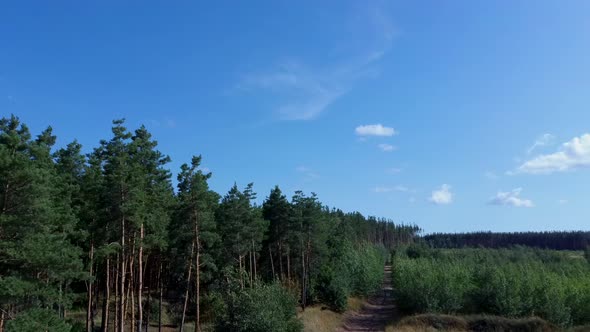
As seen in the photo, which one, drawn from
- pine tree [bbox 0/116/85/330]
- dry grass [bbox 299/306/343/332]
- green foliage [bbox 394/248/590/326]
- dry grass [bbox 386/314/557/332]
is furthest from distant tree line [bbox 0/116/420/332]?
dry grass [bbox 386/314/557/332]

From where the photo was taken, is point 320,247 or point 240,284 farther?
point 320,247

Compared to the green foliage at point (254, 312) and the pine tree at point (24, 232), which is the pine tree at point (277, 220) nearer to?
the green foliage at point (254, 312)

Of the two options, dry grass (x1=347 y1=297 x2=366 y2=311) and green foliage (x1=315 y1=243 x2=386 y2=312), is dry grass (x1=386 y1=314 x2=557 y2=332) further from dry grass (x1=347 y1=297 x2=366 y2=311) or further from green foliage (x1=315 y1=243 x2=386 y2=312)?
dry grass (x1=347 y1=297 x2=366 y2=311)

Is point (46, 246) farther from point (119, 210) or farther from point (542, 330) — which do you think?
point (542, 330)

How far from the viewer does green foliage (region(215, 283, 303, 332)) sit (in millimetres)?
25078

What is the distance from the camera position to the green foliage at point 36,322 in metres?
18.5

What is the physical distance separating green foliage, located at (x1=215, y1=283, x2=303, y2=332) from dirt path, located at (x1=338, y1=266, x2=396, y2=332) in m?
19.0

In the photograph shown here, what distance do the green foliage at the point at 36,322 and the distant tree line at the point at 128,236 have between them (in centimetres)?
6

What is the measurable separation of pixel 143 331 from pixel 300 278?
67.8 feet

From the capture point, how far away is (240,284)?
27.4 meters

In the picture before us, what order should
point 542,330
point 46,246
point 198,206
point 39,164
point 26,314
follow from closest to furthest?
point 26,314 → point 46,246 → point 39,164 → point 198,206 → point 542,330

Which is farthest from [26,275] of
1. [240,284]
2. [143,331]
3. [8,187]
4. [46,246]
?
[143,331]

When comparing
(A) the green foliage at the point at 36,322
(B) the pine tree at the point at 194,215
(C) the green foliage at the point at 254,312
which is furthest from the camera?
(B) the pine tree at the point at 194,215

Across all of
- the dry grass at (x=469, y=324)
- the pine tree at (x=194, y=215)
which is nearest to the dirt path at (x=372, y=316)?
the dry grass at (x=469, y=324)
